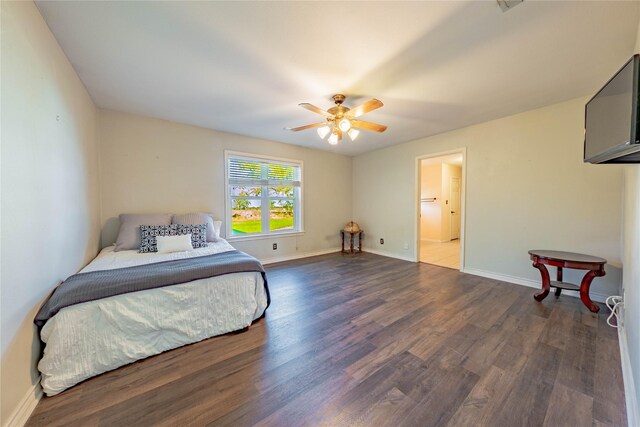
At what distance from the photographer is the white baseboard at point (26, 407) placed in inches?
45.7

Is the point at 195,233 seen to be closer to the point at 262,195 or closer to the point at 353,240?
the point at 262,195

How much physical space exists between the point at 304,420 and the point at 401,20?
8.25ft

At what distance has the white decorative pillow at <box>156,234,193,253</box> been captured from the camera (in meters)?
2.63

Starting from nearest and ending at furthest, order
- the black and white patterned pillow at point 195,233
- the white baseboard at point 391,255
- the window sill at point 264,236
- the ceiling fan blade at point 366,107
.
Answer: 1. the ceiling fan blade at point 366,107
2. the black and white patterned pillow at point 195,233
3. the window sill at point 264,236
4. the white baseboard at point 391,255

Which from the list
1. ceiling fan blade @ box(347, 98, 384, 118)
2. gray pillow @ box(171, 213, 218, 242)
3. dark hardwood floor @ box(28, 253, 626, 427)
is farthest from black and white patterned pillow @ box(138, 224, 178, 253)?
ceiling fan blade @ box(347, 98, 384, 118)

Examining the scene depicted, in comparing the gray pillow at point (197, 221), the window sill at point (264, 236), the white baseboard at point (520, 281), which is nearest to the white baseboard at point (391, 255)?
the white baseboard at point (520, 281)

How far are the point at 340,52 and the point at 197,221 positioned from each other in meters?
2.76

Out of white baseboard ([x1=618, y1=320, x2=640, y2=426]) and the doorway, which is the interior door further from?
white baseboard ([x1=618, y1=320, x2=640, y2=426])

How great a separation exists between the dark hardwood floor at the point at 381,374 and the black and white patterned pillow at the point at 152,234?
4.49 feet

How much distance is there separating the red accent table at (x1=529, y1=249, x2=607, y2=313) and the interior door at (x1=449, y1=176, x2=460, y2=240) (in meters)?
4.36

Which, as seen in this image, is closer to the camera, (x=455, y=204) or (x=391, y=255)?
(x=391, y=255)

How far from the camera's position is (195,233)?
296cm

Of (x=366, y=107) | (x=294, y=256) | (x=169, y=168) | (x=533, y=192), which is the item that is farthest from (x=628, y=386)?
(x=169, y=168)

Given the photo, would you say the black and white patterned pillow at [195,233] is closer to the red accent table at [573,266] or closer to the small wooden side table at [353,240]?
the small wooden side table at [353,240]
